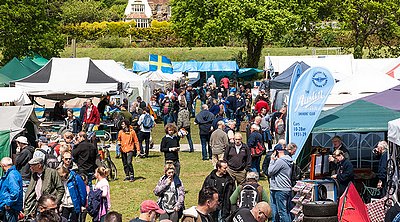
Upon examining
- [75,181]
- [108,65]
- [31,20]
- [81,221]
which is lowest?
[81,221]

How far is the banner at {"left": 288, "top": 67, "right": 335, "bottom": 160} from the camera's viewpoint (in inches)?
504

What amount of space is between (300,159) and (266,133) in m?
5.46

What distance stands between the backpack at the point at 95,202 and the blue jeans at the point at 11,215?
3.62ft

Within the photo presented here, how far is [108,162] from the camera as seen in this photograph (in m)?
18.1

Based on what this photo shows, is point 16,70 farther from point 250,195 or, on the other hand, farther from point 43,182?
point 250,195

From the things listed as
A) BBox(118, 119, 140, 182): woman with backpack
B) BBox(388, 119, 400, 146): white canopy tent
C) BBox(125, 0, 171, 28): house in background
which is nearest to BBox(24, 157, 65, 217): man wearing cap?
BBox(388, 119, 400, 146): white canopy tent

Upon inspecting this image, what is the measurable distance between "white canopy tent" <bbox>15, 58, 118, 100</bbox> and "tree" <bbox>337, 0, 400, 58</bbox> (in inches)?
923

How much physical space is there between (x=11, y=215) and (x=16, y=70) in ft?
63.6

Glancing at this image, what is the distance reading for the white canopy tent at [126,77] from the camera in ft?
91.9

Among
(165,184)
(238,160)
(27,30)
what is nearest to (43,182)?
(165,184)

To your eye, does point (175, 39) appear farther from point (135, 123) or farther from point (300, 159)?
point (300, 159)

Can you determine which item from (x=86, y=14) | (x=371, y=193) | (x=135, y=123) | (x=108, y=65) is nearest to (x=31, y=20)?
(x=108, y=65)

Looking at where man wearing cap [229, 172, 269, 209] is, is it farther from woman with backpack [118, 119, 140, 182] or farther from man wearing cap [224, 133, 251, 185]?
woman with backpack [118, 119, 140, 182]

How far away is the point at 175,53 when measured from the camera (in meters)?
67.7
